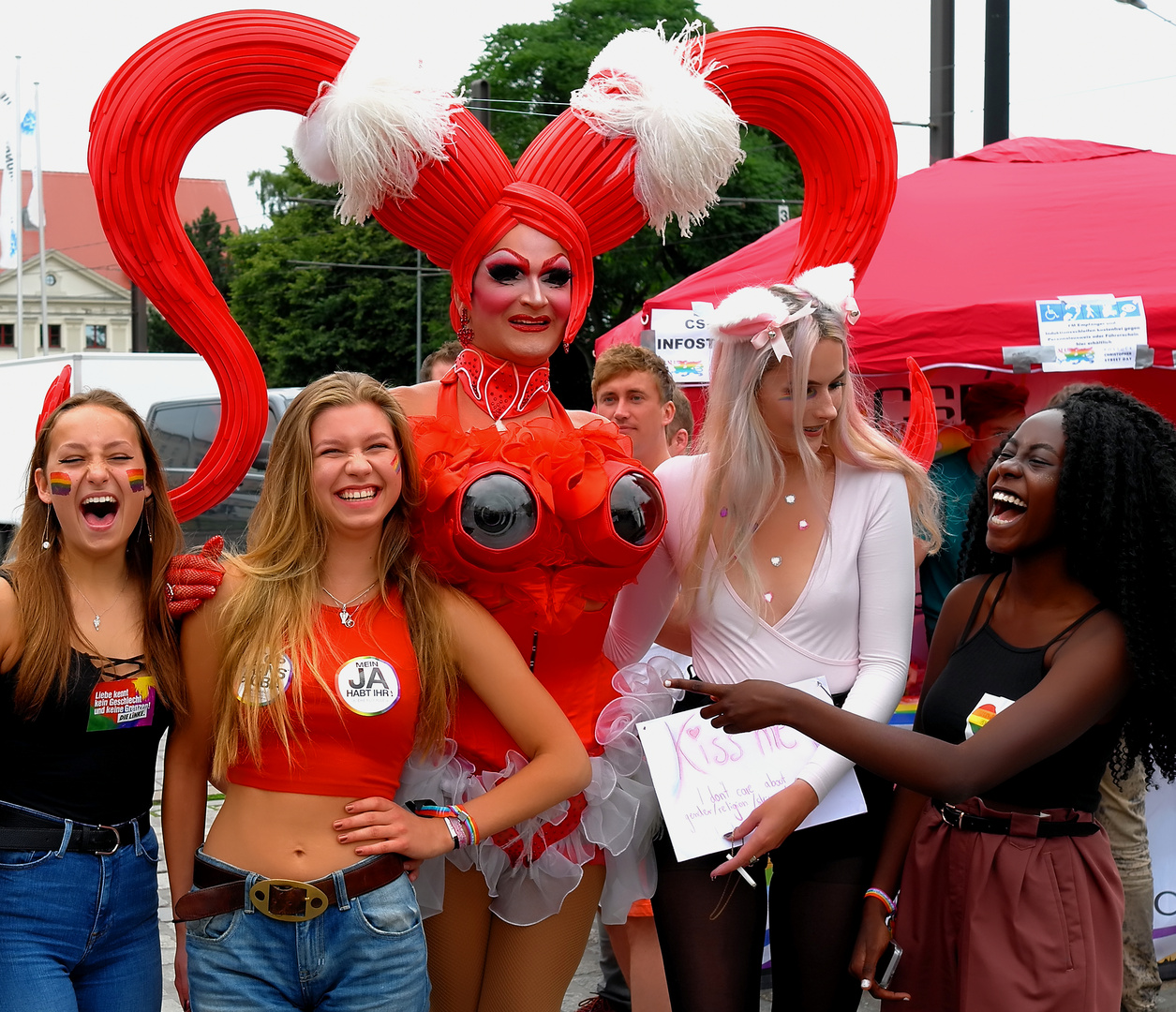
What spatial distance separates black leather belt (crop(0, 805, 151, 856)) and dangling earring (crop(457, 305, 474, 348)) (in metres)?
1.16

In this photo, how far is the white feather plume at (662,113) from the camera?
2469 mm

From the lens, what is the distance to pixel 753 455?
7.85ft

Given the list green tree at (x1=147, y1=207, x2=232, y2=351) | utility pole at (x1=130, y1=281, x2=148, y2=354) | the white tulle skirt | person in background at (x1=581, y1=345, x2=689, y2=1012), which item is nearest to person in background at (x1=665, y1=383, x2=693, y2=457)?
person in background at (x1=581, y1=345, x2=689, y2=1012)

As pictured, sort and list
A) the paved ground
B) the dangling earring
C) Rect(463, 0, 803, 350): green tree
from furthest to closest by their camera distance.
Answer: Rect(463, 0, 803, 350): green tree → the paved ground → the dangling earring

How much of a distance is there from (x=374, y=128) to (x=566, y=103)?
21.8 metres

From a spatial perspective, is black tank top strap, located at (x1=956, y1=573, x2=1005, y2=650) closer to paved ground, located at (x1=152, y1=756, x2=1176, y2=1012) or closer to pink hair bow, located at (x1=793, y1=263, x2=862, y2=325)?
pink hair bow, located at (x1=793, y1=263, x2=862, y2=325)

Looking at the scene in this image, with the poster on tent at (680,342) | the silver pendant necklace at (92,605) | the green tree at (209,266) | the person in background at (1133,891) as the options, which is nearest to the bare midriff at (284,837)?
the silver pendant necklace at (92,605)

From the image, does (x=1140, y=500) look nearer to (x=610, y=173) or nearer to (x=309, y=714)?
(x=610, y=173)

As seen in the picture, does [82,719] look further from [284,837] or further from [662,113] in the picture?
[662,113]

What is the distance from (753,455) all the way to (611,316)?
22.3m

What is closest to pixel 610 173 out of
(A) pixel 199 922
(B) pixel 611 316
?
(A) pixel 199 922

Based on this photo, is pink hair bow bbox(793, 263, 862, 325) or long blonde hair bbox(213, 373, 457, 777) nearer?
long blonde hair bbox(213, 373, 457, 777)

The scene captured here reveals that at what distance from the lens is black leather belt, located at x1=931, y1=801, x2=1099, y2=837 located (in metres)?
2.21

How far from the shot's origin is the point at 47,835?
211cm
